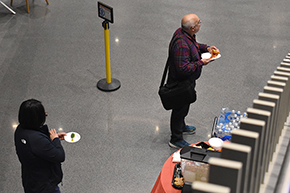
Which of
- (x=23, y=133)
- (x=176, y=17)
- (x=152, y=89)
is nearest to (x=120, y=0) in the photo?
(x=176, y=17)

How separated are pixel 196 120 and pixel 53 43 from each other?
11.6 ft

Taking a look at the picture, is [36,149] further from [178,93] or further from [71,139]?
[71,139]

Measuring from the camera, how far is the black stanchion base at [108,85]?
5.80 m

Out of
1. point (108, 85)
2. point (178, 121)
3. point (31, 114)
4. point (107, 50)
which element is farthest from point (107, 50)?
point (31, 114)

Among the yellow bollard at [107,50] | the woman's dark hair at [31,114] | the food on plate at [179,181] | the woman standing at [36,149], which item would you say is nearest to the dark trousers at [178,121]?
the food on plate at [179,181]

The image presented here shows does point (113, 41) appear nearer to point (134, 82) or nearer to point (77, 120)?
point (134, 82)

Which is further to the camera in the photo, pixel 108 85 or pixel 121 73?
pixel 121 73

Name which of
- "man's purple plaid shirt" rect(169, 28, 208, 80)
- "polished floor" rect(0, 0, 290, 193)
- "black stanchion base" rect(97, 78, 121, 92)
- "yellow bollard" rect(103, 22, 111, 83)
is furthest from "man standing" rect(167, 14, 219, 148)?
"black stanchion base" rect(97, 78, 121, 92)

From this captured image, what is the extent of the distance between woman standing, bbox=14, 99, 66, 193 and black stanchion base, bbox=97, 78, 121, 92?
275 cm

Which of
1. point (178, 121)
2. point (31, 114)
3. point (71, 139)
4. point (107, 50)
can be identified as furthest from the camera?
point (107, 50)

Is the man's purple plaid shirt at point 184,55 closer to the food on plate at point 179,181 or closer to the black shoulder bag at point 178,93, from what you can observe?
the black shoulder bag at point 178,93

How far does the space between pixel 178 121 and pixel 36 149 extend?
217 centimetres

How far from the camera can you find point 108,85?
5863 millimetres

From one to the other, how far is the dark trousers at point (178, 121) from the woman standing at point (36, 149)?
1795 millimetres
